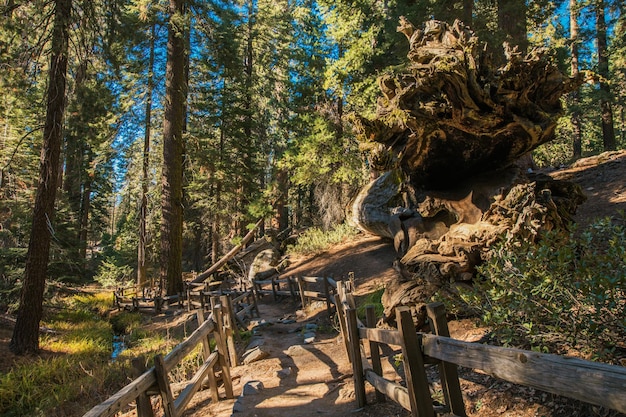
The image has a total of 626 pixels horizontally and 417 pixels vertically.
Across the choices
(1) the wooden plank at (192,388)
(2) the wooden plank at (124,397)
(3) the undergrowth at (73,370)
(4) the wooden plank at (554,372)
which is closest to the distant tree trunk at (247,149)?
(3) the undergrowth at (73,370)

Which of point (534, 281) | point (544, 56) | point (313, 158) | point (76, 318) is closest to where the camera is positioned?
point (534, 281)

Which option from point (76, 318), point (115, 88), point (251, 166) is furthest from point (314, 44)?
point (76, 318)

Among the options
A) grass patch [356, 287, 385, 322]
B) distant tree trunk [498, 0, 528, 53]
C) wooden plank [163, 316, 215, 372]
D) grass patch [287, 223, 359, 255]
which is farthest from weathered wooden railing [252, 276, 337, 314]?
distant tree trunk [498, 0, 528, 53]

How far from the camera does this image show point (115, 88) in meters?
18.1

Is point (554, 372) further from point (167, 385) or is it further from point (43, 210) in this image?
point (43, 210)

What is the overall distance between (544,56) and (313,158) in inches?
466

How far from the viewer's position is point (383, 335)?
3.95 m

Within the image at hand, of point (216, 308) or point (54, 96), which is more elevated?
point (54, 96)

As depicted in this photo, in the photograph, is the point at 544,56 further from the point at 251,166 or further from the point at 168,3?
the point at 251,166

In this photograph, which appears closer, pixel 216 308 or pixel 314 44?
pixel 216 308

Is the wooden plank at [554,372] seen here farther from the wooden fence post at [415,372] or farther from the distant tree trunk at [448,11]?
the distant tree trunk at [448,11]

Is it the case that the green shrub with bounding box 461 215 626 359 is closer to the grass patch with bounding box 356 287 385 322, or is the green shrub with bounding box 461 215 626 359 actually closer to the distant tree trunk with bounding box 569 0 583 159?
the grass patch with bounding box 356 287 385 322

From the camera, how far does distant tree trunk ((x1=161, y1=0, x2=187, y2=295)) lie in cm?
1524

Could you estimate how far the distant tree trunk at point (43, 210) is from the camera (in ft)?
30.5
